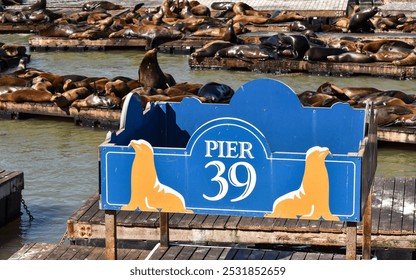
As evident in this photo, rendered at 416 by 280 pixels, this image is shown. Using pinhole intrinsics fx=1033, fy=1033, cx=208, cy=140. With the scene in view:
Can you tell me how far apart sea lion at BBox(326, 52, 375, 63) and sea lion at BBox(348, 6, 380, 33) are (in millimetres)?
3766

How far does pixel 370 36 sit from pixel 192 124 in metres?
16.5

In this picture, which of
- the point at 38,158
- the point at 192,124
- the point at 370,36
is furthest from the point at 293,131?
the point at 370,36

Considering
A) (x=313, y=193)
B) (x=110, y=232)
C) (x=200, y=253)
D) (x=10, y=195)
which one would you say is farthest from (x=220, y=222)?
(x=313, y=193)

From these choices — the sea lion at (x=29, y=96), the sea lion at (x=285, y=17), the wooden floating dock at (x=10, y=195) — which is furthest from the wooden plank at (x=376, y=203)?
the sea lion at (x=285, y=17)

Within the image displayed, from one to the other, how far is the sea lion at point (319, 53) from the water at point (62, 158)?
0.53 m

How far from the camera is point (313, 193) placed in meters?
5.77

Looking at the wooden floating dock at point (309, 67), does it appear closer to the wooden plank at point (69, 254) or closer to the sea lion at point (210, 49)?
the sea lion at point (210, 49)

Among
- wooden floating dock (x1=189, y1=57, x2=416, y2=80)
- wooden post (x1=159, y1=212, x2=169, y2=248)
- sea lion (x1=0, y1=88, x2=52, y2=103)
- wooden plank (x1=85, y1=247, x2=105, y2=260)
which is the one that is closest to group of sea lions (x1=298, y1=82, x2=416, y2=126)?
sea lion (x1=0, y1=88, x2=52, y2=103)

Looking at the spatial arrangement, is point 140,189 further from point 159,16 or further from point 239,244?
point 159,16

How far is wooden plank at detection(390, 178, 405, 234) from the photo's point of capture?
8.48 meters

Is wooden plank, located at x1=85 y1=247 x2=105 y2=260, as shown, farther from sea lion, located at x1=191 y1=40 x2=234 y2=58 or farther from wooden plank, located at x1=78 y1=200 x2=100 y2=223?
sea lion, located at x1=191 y1=40 x2=234 y2=58
